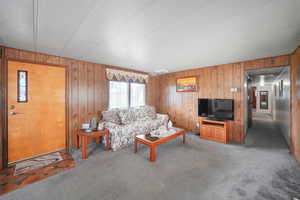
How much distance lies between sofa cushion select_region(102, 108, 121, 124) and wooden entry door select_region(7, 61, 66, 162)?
3.25 ft

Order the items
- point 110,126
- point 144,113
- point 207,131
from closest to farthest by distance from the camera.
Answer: point 110,126 < point 207,131 < point 144,113

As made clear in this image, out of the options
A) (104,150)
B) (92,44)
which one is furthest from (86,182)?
(92,44)

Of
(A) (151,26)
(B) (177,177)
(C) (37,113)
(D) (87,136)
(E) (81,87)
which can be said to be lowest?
(B) (177,177)

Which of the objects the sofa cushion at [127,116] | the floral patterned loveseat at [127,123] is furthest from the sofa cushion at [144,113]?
the sofa cushion at [127,116]

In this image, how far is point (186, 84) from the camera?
4.70 m

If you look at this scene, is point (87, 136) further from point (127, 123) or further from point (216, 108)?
point (216, 108)

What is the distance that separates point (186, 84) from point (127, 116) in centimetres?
257

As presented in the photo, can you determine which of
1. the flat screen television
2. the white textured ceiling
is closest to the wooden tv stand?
the flat screen television

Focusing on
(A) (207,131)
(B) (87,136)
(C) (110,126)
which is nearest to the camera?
(B) (87,136)

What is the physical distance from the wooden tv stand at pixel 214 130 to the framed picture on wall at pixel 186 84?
3.98 feet

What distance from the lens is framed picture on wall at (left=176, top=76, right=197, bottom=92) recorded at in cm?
446

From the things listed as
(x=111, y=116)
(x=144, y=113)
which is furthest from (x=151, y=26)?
(x=144, y=113)

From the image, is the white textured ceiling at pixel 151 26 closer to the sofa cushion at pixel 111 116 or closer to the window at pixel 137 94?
the sofa cushion at pixel 111 116

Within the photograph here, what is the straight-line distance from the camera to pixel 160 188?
1.78 meters
